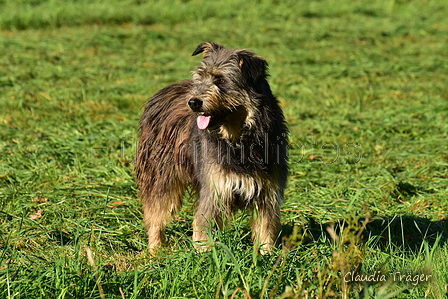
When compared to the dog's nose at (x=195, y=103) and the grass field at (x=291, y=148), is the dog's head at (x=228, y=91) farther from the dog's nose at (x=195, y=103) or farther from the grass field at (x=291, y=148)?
the grass field at (x=291, y=148)

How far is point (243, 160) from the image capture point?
4.36m

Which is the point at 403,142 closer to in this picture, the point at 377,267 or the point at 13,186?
the point at 377,267

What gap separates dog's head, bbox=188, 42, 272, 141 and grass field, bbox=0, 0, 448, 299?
0.83 m

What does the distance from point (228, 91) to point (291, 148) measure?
10.2ft

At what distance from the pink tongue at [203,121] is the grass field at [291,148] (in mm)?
782

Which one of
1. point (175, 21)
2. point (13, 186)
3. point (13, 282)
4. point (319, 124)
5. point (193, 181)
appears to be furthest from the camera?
point (175, 21)

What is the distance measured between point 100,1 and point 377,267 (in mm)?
13791

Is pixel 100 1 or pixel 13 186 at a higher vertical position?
pixel 100 1

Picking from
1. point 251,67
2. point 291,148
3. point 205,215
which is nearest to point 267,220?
point 205,215

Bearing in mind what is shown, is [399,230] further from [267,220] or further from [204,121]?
[204,121]

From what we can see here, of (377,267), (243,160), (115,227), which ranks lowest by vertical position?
(115,227)

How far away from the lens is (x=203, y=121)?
427cm

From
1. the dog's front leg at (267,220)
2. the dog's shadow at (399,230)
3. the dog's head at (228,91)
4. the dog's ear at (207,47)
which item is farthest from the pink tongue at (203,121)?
the dog's shadow at (399,230)

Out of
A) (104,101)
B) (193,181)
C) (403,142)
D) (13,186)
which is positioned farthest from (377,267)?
Result: (104,101)
